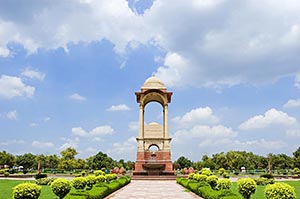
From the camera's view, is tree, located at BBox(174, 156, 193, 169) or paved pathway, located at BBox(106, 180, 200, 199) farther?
tree, located at BBox(174, 156, 193, 169)

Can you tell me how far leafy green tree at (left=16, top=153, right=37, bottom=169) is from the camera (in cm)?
6701

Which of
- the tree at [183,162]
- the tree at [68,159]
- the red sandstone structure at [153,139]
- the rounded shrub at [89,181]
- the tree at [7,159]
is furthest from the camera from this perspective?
the tree at [183,162]

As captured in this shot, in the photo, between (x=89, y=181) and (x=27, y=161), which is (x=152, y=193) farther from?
(x=27, y=161)

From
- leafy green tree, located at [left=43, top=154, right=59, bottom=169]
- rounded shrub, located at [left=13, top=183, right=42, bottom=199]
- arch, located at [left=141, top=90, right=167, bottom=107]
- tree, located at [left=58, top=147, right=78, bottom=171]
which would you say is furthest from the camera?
leafy green tree, located at [left=43, top=154, right=59, bottom=169]

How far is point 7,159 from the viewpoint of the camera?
2368 inches

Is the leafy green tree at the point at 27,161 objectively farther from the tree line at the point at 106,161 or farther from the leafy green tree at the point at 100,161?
the leafy green tree at the point at 100,161

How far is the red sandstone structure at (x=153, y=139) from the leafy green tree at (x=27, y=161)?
3918 centimetres

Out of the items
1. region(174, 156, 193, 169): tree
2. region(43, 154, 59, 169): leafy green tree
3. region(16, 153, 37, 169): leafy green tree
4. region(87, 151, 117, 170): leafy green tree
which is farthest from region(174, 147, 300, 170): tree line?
region(16, 153, 37, 169): leafy green tree

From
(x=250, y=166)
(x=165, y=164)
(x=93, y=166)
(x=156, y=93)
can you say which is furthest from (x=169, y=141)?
(x=250, y=166)

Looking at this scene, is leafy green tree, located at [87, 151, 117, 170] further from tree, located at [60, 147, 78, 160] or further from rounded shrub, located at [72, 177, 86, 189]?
rounded shrub, located at [72, 177, 86, 189]

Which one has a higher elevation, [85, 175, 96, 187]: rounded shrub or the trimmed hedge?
[85, 175, 96, 187]: rounded shrub

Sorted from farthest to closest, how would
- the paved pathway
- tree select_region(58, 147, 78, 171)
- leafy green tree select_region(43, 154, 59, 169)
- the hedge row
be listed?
1. leafy green tree select_region(43, 154, 59, 169)
2. tree select_region(58, 147, 78, 171)
3. the paved pathway
4. the hedge row

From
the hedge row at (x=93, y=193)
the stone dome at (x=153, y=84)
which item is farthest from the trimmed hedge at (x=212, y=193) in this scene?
the stone dome at (x=153, y=84)

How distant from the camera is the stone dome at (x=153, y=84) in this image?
125 feet
